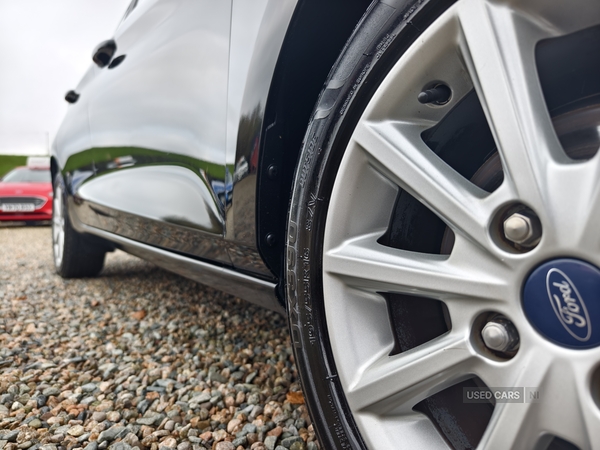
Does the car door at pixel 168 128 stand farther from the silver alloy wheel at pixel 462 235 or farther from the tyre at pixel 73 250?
the tyre at pixel 73 250

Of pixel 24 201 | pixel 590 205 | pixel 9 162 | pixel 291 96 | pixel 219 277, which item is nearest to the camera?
pixel 590 205

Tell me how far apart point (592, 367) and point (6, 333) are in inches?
73.3

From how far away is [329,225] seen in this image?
2.56 feet

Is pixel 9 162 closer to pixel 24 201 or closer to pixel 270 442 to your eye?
pixel 24 201

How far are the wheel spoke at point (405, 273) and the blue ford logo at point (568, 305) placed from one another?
6 centimetres

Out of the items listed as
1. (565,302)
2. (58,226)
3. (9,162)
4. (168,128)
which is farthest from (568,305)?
(9,162)

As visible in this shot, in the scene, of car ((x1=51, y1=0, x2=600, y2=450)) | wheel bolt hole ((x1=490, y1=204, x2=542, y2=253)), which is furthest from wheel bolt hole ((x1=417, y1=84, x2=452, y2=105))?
wheel bolt hole ((x1=490, y1=204, x2=542, y2=253))

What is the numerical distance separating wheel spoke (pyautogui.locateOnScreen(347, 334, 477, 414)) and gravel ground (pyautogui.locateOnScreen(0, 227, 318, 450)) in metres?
0.36

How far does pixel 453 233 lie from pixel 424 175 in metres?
0.12

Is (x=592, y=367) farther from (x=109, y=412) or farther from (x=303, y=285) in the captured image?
(x=109, y=412)

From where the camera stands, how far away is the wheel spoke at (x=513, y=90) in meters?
0.57

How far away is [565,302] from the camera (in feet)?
1.75

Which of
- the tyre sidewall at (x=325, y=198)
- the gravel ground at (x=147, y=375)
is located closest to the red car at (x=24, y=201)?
the gravel ground at (x=147, y=375)

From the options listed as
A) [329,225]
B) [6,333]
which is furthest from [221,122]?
Result: [6,333]
